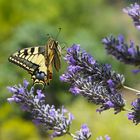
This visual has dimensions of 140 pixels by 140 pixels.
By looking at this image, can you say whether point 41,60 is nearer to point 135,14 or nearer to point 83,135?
point 83,135

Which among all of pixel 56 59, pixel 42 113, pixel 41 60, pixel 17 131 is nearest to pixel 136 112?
pixel 42 113

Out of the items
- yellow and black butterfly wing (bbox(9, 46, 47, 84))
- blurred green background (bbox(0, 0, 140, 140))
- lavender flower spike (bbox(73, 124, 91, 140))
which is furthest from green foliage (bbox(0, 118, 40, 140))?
lavender flower spike (bbox(73, 124, 91, 140))

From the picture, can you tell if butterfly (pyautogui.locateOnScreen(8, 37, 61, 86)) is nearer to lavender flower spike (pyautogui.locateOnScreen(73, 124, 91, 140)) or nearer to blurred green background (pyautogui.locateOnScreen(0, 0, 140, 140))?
lavender flower spike (pyautogui.locateOnScreen(73, 124, 91, 140))

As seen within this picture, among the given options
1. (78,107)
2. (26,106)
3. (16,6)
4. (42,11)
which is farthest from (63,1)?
(26,106)

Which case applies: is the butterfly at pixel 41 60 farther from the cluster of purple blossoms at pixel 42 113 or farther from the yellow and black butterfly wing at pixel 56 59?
the cluster of purple blossoms at pixel 42 113

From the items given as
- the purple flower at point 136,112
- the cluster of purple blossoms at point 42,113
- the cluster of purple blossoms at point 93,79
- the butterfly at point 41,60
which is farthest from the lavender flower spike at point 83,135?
the butterfly at point 41,60

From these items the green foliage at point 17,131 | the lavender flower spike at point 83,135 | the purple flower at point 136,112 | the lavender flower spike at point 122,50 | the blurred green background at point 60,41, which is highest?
the blurred green background at point 60,41

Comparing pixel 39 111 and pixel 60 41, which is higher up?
pixel 60 41
